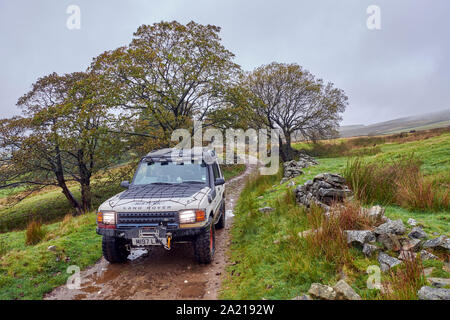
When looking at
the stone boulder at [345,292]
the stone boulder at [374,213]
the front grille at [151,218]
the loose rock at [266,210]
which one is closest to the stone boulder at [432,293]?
the stone boulder at [345,292]

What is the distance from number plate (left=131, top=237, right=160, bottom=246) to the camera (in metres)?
4.43

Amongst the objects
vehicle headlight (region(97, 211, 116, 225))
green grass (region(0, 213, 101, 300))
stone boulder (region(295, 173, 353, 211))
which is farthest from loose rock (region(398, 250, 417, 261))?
green grass (region(0, 213, 101, 300))

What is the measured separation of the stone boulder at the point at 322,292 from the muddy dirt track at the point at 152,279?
1677mm

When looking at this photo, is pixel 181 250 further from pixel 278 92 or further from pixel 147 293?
pixel 278 92

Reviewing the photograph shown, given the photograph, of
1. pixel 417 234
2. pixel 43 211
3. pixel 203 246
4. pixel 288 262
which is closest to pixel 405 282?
pixel 417 234

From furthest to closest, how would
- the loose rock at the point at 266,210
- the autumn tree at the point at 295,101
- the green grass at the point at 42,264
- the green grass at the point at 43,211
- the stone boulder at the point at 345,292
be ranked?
the autumn tree at the point at 295,101 < the green grass at the point at 43,211 < the loose rock at the point at 266,210 < the green grass at the point at 42,264 < the stone boulder at the point at 345,292

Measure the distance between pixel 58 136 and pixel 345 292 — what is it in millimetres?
17791

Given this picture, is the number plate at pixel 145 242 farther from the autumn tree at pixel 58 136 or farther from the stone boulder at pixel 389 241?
the autumn tree at pixel 58 136

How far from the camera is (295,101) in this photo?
96.4 ft

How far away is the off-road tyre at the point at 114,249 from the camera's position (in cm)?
495

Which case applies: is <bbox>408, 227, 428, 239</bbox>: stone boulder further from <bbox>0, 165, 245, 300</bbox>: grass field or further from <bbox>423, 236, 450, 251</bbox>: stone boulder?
<bbox>0, 165, 245, 300</bbox>: grass field

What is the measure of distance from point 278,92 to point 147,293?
92.4ft

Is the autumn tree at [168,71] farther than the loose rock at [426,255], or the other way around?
the autumn tree at [168,71]

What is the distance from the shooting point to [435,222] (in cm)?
452
